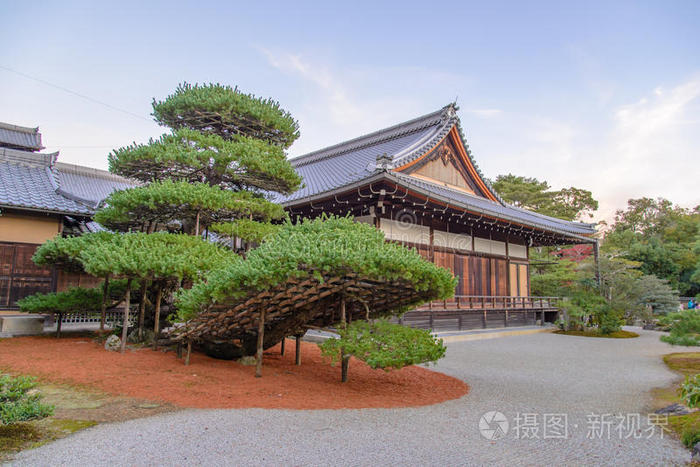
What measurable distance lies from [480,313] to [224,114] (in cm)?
1056

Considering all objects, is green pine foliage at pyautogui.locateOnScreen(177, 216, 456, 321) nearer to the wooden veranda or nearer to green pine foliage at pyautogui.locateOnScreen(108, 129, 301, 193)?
green pine foliage at pyautogui.locateOnScreen(108, 129, 301, 193)

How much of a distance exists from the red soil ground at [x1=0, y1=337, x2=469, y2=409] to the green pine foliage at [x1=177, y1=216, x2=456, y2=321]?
99cm

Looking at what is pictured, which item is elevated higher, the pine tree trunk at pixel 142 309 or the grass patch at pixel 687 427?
the pine tree trunk at pixel 142 309

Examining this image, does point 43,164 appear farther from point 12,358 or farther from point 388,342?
point 388,342

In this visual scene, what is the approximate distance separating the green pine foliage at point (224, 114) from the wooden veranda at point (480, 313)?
19.0ft

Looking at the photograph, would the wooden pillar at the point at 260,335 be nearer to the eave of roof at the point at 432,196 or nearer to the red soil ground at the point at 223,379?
the red soil ground at the point at 223,379

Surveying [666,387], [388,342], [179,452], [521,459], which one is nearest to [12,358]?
[179,452]

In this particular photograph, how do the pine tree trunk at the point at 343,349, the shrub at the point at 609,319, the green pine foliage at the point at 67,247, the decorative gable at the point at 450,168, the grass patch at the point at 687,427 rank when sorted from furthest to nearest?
1. the decorative gable at the point at 450,168
2. the shrub at the point at 609,319
3. the green pine foliage at the point at 67,247
4. the pine tree trunk at the point at 343,349
5. the grass patch at the point at 687,427

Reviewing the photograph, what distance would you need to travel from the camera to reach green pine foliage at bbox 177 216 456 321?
15.6ft

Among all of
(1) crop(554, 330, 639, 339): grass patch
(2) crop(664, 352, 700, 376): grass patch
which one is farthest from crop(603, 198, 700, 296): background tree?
(2) crop(664, 352, 700, 376): grass patch

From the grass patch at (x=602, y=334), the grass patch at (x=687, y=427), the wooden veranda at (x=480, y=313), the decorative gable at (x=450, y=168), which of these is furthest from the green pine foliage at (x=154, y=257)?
the grass patch at (x=602, y=334)

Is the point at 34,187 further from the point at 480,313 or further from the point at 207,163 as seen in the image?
the point at 480,313

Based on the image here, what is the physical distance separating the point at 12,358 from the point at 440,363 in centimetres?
740

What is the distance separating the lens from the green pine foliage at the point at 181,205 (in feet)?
22.1
